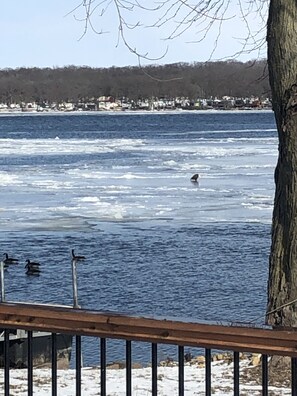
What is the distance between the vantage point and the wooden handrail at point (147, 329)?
4230mm

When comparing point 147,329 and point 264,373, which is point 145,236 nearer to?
point 264,373

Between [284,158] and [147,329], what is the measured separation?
434cm

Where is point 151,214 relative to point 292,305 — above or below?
below

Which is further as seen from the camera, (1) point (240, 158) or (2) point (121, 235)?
(1) point (240, 158)

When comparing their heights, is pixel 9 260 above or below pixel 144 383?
below

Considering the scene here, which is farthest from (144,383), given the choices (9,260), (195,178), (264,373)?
(195,178)

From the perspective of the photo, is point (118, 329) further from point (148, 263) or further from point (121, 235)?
point (121, 235)

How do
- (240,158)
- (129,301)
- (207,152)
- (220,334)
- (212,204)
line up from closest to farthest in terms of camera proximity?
(220,334) < (129,301) < (212,204) < (240,158) < (207,152)

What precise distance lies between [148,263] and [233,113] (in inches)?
6801

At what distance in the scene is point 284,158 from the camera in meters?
8.52

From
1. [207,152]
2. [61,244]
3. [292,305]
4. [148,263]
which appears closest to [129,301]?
[148,263]

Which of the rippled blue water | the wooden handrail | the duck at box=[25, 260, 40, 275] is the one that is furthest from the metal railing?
the duck at box=[25, 260, 40, 275]

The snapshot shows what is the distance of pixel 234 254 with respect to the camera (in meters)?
23.4

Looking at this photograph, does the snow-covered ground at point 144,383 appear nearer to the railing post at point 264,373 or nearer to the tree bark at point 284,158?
the tree bark at point 284,158
